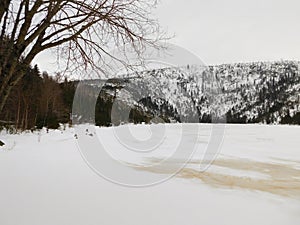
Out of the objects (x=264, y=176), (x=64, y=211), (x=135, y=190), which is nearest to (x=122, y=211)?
(x=64, y=211)

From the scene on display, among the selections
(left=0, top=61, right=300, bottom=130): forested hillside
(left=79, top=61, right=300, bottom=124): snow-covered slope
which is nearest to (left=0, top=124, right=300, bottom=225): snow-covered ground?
(left=0, top=61, right=300, bottom=130): forested hillside

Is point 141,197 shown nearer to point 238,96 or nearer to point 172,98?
point 172,98

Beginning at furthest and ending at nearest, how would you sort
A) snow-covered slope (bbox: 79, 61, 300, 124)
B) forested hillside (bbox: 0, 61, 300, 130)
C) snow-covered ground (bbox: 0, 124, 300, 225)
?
snow-covered slope (bbox: 79, 61, 300, 124) → forested hillside (bbox: 0, 61, 300, 130) → snow-covered ground (bbox: 0, 124, 300, 225)

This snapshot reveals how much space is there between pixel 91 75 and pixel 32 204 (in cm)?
144

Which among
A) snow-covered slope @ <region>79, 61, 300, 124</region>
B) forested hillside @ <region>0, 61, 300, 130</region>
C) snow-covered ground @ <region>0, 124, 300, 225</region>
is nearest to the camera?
snow-covered ground @ <region>0, 124, 300, 225</region>

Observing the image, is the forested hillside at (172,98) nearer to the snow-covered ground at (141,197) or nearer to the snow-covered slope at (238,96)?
the snow-covered slope at (238,96)

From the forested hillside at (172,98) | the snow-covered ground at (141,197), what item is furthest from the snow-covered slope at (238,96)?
the snow-covered ground at (141,197)

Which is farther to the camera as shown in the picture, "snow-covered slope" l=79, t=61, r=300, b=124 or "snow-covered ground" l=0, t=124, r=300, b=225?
"snow-covered slope" l=79, t=61, r=300, b=124

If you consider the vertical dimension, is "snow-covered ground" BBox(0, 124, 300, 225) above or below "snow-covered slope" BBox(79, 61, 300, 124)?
below

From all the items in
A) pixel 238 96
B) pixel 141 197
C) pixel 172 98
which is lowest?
pixel 141 197

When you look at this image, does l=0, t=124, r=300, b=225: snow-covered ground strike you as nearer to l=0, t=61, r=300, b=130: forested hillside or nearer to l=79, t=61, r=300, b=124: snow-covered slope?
l=0, t=61, r=300, b=130: forested hillside

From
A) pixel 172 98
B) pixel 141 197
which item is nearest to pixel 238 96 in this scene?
pixel 172 98

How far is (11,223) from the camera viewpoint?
Answer: 252cm

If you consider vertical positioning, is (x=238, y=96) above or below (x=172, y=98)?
above
